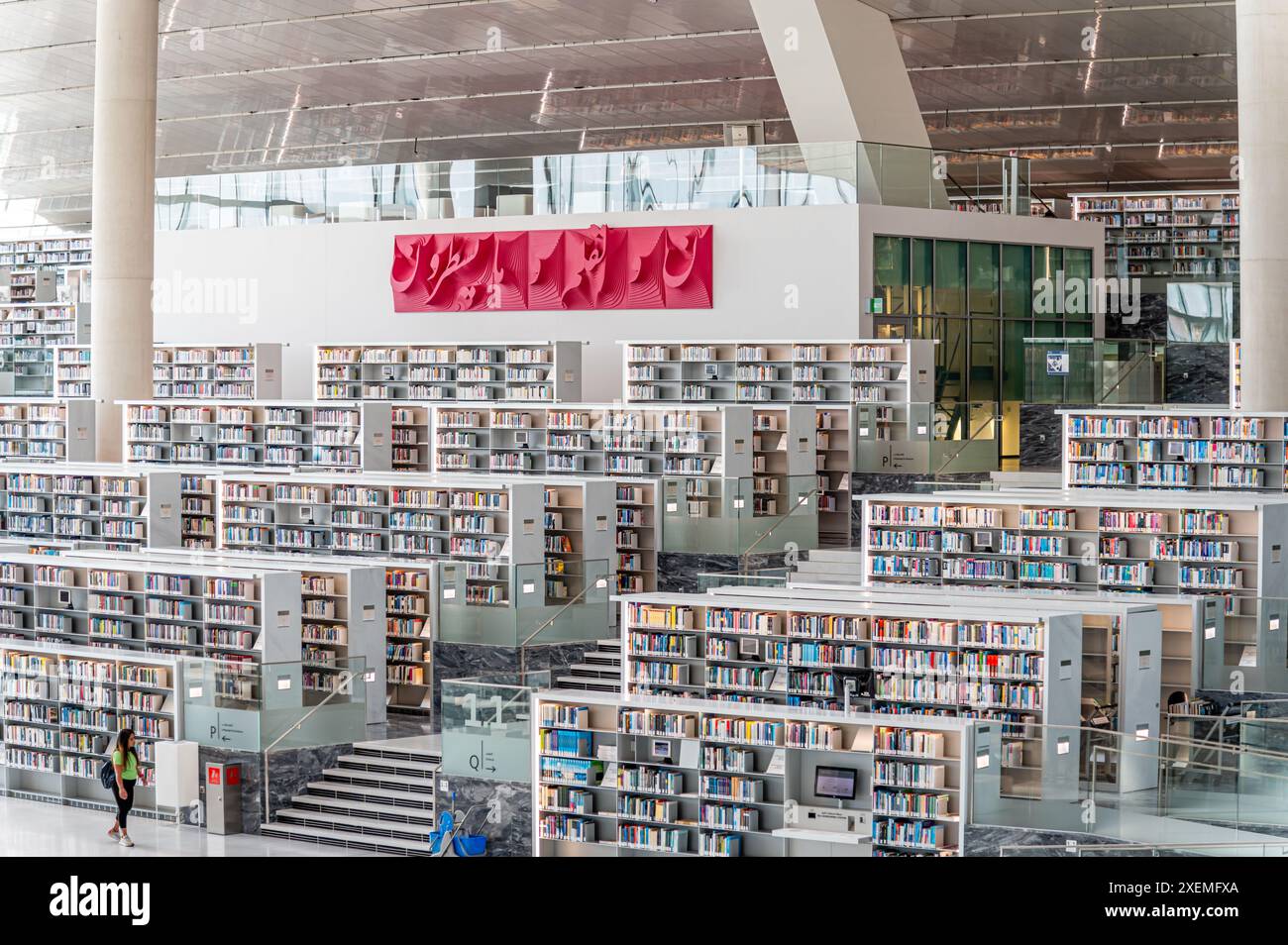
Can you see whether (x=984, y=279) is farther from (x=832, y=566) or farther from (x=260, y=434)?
(x=260, y=434)

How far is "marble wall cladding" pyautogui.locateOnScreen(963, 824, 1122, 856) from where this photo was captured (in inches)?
387

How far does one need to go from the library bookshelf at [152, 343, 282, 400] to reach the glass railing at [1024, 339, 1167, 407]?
10.0 meters

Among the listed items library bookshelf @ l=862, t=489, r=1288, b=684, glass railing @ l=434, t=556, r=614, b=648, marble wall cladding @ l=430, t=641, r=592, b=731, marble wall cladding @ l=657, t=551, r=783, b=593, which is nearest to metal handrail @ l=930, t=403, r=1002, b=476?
marble wall cladding @ l=657, t=551, r=783, b=593

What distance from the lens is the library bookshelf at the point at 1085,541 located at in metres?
13.4

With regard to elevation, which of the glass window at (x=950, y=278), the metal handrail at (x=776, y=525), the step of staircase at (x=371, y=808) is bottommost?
the step of staircase at (x=371, y=808)

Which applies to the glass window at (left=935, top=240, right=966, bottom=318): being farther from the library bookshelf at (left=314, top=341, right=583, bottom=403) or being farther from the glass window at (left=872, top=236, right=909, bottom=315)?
the library bookshelf at (left=314, top=341, right=583, bottom=403)

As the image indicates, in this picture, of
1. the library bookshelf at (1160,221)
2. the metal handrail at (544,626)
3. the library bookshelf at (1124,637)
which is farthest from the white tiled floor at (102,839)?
the library bookshelf at (1160,221)

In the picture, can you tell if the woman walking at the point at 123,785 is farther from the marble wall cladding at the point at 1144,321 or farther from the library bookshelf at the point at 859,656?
the marble wall cladding at the point at 1144,321

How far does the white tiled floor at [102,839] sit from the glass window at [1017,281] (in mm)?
12778

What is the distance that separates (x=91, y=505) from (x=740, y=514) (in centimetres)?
692

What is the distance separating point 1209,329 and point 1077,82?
7.64 m
